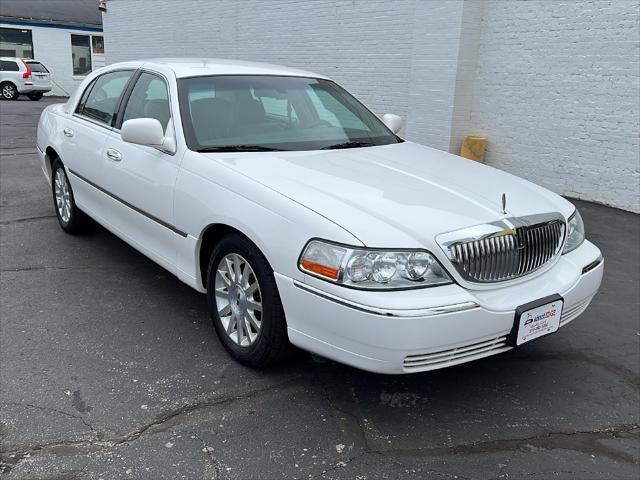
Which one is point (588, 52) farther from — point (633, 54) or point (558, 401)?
point (558, 401)

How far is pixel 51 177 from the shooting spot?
5.83 meters

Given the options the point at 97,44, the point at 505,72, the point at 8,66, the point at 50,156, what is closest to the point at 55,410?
the point at 50,156

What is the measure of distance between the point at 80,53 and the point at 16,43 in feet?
9.02

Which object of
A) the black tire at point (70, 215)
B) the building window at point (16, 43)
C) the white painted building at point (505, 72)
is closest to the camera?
the black tire at point (70, 215)

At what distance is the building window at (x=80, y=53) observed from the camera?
2855cm

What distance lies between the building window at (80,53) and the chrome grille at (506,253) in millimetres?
29290

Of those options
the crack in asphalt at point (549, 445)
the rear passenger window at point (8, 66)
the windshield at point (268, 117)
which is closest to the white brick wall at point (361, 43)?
the windshield at point (268, 117)

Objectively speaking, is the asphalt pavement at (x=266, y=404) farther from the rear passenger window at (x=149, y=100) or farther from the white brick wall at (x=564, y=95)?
the white brick wall at (x=564, y=95)

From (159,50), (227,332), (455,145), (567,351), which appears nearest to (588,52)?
(455,145)

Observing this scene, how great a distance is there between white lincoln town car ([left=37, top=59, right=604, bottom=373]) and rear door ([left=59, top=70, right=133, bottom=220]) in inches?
1.4

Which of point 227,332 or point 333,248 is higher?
point 333,248

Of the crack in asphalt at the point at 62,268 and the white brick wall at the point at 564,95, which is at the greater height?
the white brick wall at the point at 564,95

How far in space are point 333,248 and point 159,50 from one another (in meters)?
14.8

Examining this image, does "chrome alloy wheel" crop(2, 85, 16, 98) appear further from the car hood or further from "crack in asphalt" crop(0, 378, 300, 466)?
"crack in asphalt" crop(0, 378, 300, 466)
